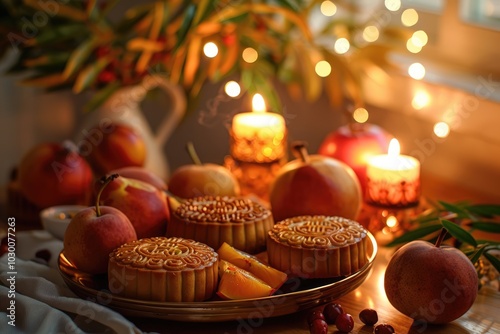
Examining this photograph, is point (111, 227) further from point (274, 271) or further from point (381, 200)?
point (381, 200)

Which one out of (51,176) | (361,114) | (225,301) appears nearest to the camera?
(225,301)

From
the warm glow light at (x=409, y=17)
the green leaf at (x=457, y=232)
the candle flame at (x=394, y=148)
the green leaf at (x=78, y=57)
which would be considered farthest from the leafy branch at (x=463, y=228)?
the green leaf at (x=78, y=57)

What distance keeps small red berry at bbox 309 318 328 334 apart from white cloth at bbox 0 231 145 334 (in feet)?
0.62

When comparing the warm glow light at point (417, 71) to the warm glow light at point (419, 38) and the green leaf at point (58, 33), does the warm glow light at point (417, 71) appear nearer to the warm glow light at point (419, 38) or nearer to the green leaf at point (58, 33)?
the warm glow light at point (419, 38)

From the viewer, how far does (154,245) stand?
2.98ft

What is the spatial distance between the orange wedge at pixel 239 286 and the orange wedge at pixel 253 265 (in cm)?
2

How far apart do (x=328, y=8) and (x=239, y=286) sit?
996mm

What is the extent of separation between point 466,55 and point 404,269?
704 mm

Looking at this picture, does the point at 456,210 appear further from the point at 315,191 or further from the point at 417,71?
the point at 417,71

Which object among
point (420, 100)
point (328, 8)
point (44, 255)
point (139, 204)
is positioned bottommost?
point (44, 255)

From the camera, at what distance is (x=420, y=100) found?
1454mm

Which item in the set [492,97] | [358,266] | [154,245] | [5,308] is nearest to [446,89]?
[492,97]

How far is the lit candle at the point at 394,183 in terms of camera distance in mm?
1167

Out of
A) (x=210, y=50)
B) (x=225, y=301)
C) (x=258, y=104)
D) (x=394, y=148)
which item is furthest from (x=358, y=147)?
(x=225, y=301)
